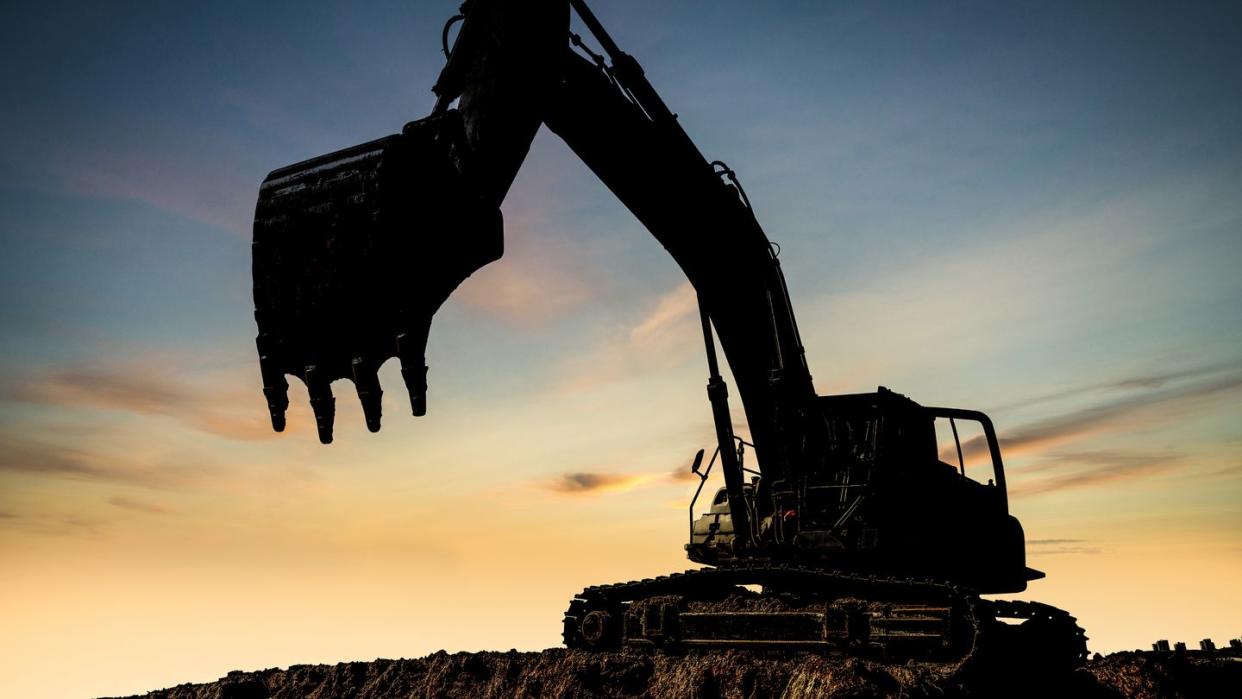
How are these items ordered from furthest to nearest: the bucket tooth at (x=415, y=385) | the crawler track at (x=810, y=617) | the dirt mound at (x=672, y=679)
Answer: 1. the crawler track at (x=810, y=617)
2. the dirt mound at (x=672, y=679)
3. the bucket tooth at (x=415, y=385)

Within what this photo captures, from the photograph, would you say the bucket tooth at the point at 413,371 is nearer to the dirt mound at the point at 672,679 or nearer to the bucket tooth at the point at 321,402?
the bucket tooth at the point at 321,402

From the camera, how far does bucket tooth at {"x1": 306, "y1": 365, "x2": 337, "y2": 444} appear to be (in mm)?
5363

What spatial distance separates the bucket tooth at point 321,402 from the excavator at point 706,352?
0.04 ft

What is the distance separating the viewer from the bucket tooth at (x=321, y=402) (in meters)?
5.36

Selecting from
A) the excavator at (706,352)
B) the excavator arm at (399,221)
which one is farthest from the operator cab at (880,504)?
the excavator arm at (399,221)

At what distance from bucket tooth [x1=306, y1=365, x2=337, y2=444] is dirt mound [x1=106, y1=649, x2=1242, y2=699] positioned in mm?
4134

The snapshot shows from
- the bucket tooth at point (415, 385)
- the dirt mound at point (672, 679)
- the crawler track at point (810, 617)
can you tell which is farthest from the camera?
the crawler track at point (810, 617)

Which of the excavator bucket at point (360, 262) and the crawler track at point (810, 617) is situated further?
the crawler track at point (810, 617)

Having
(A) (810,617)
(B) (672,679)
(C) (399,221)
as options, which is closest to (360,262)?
(C) (399,221)

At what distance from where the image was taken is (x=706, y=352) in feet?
33.9

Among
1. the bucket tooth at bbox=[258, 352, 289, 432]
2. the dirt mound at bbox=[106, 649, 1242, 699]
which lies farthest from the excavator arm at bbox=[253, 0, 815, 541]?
the dirt mound at bbox=[106, 649, 1242, 699]

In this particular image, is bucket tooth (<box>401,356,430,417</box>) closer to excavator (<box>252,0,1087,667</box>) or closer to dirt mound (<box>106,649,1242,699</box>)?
excavator (<box>252,0,1087,667</box>)

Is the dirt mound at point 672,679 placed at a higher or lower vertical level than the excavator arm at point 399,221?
lower

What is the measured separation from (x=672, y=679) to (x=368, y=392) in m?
4.50
